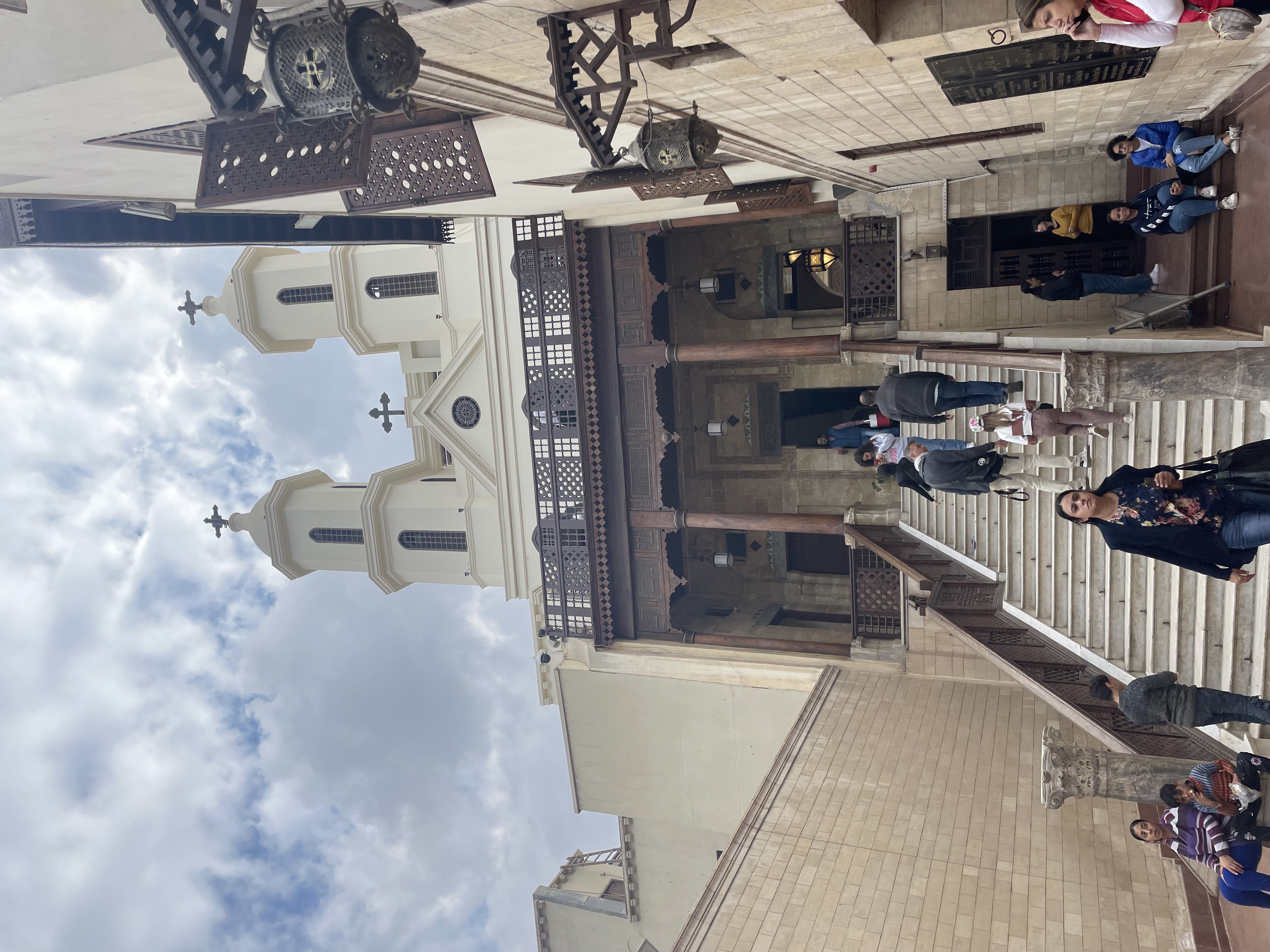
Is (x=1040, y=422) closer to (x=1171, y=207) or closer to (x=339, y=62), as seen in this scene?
(x=1171, y=207)

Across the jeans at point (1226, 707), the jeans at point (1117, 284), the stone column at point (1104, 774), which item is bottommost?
the stone column at point (1104, 774)

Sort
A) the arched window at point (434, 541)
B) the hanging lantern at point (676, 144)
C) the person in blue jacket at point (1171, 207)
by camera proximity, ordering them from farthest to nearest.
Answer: the arched window at point (434, 541) → the person in blue jacket at point (1171, 207) → the hanging lantern at point (676, 144)

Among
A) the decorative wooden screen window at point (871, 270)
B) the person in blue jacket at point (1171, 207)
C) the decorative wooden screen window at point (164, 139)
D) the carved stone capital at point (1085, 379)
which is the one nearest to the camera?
the decorative wooden screen window at point (164, 139)

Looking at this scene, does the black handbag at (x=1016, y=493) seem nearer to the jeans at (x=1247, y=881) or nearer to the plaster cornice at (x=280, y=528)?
the jeans at (x=1247, y=881)

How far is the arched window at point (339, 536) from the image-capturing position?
54.0ft

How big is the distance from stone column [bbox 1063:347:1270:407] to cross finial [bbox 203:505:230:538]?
16.8 metres

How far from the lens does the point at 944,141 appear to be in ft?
28.9

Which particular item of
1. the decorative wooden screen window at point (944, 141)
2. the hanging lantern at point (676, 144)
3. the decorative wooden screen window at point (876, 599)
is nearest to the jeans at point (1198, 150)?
the decorative wooden screen window at point (944, 141)

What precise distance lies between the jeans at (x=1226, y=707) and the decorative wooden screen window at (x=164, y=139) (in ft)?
25.3

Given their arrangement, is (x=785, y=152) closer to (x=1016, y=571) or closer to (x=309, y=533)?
(x=1016, y=571)

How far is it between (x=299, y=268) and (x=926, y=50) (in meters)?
14.0

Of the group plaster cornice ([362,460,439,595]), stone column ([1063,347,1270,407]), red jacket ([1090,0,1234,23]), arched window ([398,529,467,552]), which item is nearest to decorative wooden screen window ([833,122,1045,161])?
stone column ([1063,347,1270,407])

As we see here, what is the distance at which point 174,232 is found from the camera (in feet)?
29.8

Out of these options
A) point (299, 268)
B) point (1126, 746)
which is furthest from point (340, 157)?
point (299, 268)
